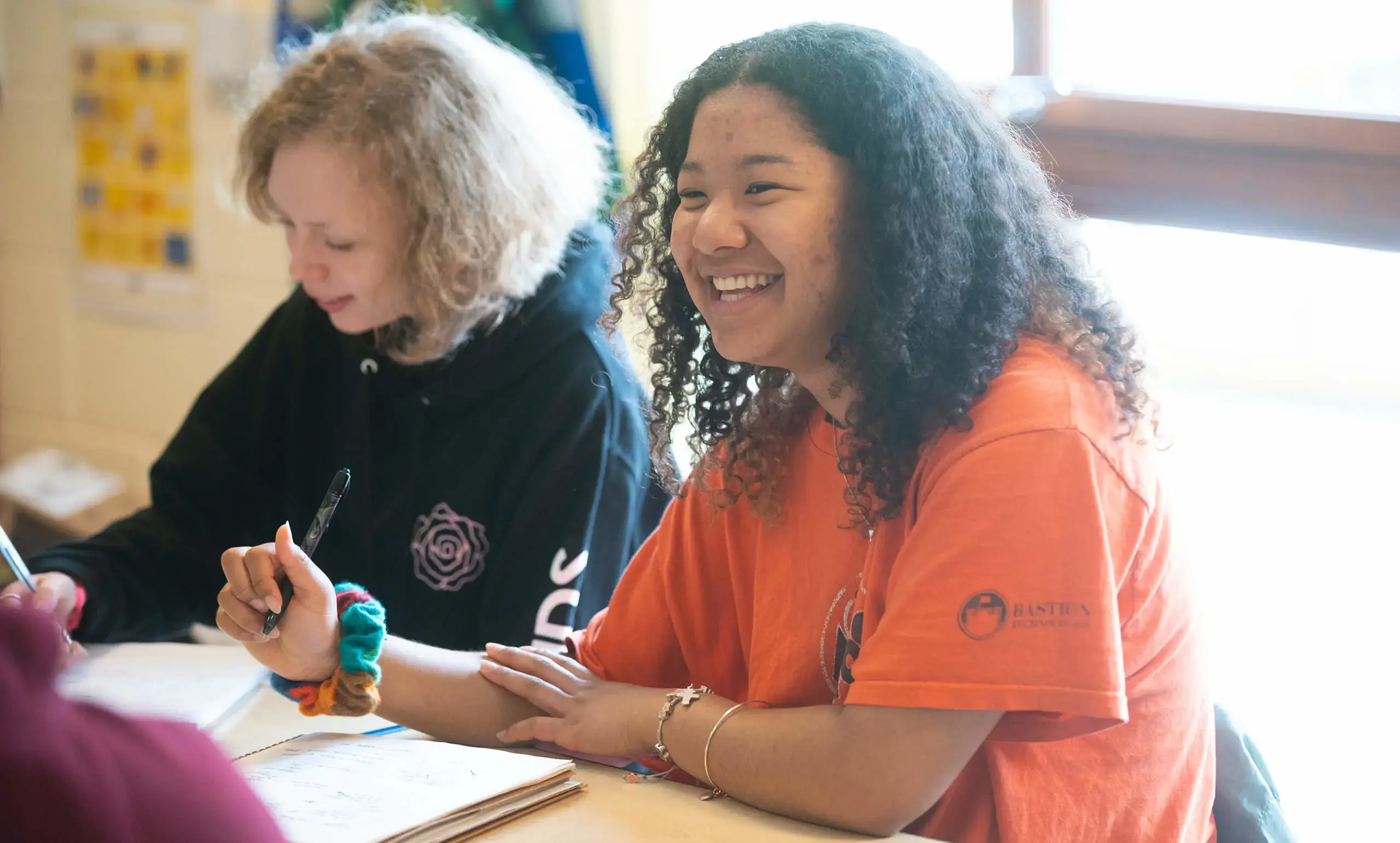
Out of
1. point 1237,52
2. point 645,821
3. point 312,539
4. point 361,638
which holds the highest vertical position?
point 1237,52

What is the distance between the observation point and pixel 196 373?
2.84 metres

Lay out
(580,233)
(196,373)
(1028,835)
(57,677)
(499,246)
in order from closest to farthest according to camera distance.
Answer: (57,677) < (1028,835) < (499,246) < (580,233) < (196,373)

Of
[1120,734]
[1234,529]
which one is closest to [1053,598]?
[1120,734]

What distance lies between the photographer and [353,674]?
125 centimetres

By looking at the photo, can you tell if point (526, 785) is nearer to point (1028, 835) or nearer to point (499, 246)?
point (1028, 835)

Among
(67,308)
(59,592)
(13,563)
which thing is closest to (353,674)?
(13,563)

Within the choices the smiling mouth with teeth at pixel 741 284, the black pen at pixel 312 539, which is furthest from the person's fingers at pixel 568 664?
the smiling mouth with teeth at pixel 741 284

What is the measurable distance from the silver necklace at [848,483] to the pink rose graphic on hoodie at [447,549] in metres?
0.57

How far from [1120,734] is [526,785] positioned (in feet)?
1.65

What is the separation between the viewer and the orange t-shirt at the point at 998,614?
96 centimetres

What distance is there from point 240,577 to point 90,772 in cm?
70

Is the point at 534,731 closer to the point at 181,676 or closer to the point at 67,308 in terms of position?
the point at 181,676

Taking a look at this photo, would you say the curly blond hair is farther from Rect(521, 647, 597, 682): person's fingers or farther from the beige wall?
the beige wall

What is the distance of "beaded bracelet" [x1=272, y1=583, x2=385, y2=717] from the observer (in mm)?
1246
